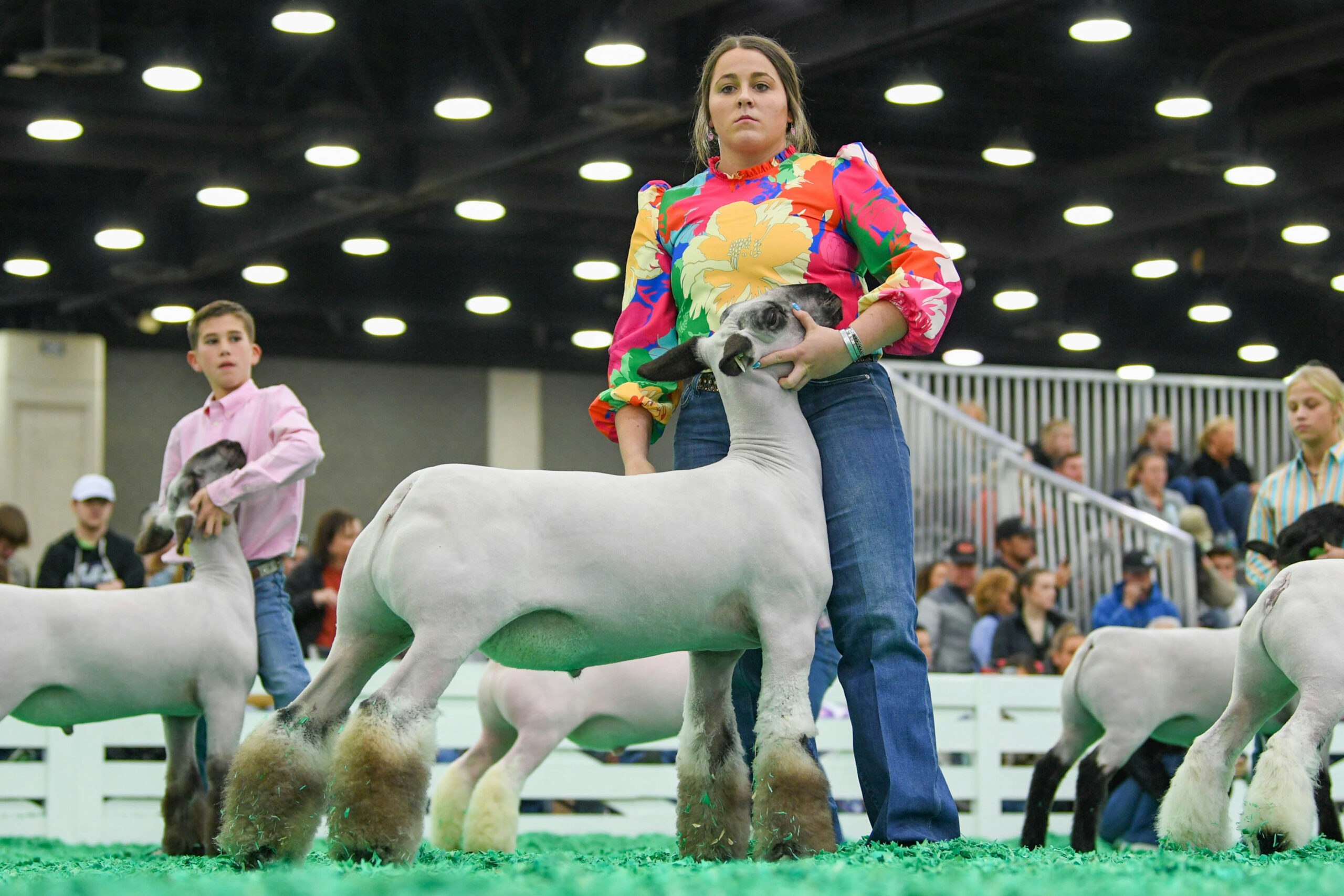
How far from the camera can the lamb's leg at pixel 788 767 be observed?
3.30 m

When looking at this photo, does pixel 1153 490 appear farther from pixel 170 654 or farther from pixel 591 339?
pixel 170 654

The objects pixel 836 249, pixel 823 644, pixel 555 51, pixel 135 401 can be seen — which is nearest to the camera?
pixel 836 249

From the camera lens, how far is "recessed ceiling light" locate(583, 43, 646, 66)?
980 cm

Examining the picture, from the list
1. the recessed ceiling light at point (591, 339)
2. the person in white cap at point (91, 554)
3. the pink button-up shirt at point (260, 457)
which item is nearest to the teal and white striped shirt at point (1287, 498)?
the pink button-up shirt at point (260, 457)

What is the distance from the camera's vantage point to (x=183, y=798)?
5309mm

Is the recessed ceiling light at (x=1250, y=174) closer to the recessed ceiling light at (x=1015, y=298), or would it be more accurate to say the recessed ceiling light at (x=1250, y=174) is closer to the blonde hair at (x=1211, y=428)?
the blonde hair at (x=1211, y=428)

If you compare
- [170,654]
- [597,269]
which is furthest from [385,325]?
[170,654]

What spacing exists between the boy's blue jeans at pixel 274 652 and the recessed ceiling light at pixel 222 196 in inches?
314

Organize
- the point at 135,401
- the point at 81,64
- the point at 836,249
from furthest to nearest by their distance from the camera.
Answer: the point at 135,401 → the point at 81,64 → the point at 836,249

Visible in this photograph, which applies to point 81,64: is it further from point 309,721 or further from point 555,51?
point 309,721

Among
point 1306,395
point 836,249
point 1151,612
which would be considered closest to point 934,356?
point 1151,612

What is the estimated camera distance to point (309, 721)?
340 centimetres

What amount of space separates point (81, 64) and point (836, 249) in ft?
24.3

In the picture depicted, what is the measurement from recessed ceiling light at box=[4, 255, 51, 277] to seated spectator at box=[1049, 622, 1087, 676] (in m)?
10.2
